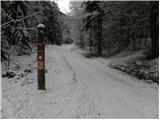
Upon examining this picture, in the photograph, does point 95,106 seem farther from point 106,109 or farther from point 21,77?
point 21,77

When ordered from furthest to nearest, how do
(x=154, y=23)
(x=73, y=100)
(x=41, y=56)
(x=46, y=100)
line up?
(x=154, y=23)
(x=41, y=56)
(x=73, y=100)
(x=46, y=100)

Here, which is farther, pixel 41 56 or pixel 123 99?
pixel 123 99

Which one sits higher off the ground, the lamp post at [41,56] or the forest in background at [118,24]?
the forest in background at [118,24]

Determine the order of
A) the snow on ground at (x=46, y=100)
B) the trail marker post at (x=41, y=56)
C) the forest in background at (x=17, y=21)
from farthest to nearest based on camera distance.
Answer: the forest in background at (x=17, y=21)
the trail marker post at (x=41, y=56)
the snow on ground at (x=46, y=100)

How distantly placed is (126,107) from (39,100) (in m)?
3.04

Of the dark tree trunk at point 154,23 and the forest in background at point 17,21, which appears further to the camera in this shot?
the dark tree trunk at point 154,23

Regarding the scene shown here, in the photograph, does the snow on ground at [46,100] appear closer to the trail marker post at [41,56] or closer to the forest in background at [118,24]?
the trail marker post at [41,56]

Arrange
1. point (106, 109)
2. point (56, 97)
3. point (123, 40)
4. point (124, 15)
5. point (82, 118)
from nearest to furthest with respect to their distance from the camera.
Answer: point (82, 118) → point (106, 109) → point (56, 97) → point (124, 15) → point (123, 40)

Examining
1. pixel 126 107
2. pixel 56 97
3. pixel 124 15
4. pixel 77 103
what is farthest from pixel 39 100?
pixel 124 15

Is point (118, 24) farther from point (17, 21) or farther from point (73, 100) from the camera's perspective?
point (73, 100)

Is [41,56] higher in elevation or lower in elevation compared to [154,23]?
lower

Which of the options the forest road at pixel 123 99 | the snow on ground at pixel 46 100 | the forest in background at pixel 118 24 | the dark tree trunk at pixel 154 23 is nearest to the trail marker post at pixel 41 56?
the snow on ground at pixel 46 100

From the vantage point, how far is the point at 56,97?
8477mm

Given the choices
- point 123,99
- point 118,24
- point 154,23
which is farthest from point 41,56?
point 118,24
